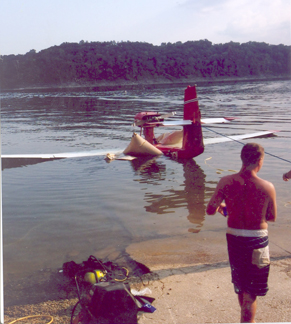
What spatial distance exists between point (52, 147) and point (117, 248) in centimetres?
1444

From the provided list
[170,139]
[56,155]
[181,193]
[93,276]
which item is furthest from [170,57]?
[93,276]

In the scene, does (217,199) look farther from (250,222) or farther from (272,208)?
Answer: (272,208)

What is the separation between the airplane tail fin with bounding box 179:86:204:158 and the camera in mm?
12250

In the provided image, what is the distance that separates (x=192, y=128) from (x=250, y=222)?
31.0ft

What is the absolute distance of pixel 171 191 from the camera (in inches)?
391

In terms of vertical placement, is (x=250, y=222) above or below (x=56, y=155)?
above

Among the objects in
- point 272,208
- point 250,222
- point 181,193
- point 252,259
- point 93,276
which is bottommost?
point 181,193

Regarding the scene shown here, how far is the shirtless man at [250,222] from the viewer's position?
3.06m

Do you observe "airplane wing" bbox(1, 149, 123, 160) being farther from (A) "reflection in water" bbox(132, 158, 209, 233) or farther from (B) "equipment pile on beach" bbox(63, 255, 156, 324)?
(B) "equipment pile on beach" bbox(63, 255, 156, 324)

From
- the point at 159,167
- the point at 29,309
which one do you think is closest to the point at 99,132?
the point at 159,167

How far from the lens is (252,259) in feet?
10.1

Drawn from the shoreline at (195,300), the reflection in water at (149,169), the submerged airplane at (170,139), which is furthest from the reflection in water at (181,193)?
the shoreline at (195,300)

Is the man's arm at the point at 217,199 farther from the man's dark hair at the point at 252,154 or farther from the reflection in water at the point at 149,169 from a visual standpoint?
the reflection in water at the point at 149,169

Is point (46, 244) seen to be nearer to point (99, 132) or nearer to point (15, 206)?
point (15, 206)
